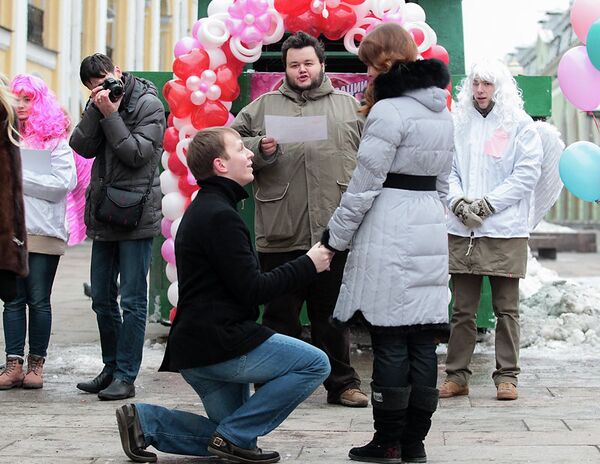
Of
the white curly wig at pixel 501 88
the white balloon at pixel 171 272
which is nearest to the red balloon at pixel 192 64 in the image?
the white balloon at pixel 171 272

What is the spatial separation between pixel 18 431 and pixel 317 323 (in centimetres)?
178

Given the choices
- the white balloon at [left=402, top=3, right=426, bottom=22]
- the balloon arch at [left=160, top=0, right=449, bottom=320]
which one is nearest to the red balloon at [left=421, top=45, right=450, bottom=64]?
the balloon arch at [left=160, top=0, right=449, bottom=320]

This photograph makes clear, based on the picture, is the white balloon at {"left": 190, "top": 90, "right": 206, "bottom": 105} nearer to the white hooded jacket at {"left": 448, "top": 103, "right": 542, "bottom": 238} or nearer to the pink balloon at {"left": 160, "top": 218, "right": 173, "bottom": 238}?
the pink balloon at {"left": 160, "top": 218, "right": 173, "bottom": 238}

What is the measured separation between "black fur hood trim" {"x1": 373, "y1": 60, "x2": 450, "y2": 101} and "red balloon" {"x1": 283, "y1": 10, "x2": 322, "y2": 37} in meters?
2.78

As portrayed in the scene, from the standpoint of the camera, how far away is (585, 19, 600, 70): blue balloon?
6.79m

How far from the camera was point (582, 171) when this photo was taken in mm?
7008

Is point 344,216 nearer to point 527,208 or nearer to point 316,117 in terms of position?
point 316,117

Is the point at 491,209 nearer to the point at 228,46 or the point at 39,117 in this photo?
the point at 228,46

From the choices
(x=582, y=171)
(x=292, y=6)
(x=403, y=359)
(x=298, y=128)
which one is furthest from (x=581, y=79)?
(x=403, y=359)

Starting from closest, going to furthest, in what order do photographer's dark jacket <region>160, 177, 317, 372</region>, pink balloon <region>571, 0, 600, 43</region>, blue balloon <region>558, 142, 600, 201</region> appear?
photographer's dark jacket <region>160, 177, 317, 372</region>
blue balloon <region>558, 142, 600, 201</region>
pink balloon <region>571, 0, 600, 43</region>

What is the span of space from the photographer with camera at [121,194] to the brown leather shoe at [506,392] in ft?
6.57

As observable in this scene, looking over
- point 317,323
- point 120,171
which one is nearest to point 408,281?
point 317,323

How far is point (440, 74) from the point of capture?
5.21 meters

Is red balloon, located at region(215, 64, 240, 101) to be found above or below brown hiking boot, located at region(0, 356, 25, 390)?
above
